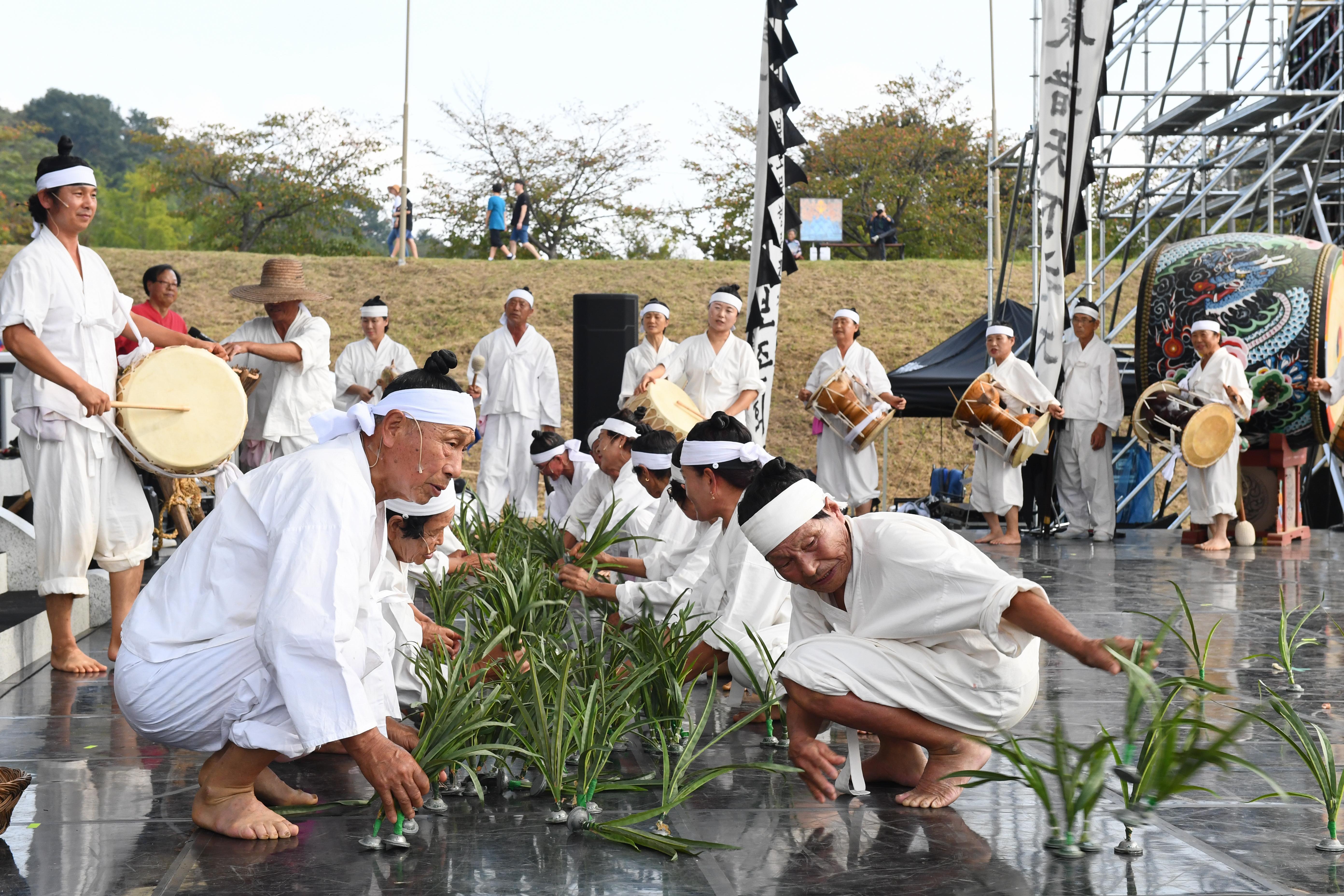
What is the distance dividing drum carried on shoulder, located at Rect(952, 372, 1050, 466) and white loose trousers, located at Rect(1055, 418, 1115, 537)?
61cm

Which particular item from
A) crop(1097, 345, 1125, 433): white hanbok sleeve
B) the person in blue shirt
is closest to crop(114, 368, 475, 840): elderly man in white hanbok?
crop(1097, 345, 1125, 433): white hanbok sleeve

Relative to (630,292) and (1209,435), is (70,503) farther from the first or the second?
(630,292)

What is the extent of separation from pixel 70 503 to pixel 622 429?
7.94 feet

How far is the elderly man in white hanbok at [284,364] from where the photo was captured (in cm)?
685

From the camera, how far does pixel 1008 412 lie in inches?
418

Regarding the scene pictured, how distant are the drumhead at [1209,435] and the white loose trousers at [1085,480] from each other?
3.73 feet

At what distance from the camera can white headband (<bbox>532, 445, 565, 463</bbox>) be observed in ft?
26.8

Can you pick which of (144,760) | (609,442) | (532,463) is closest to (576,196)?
(532,463)

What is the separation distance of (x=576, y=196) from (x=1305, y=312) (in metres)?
20.1

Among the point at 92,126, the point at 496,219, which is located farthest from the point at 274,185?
the point at 92,126

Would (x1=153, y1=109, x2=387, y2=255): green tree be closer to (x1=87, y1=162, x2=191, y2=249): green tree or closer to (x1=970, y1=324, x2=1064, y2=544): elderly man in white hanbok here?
(x1=87, y1=162, x2=191, y2=249): green tree

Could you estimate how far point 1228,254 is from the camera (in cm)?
1053

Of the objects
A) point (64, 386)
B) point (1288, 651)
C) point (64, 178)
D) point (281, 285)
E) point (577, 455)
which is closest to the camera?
point (1288, 651)

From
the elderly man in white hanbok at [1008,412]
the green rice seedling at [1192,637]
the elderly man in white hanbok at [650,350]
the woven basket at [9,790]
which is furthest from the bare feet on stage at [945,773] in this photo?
the elderly man in white hanbok at [1008,412]
